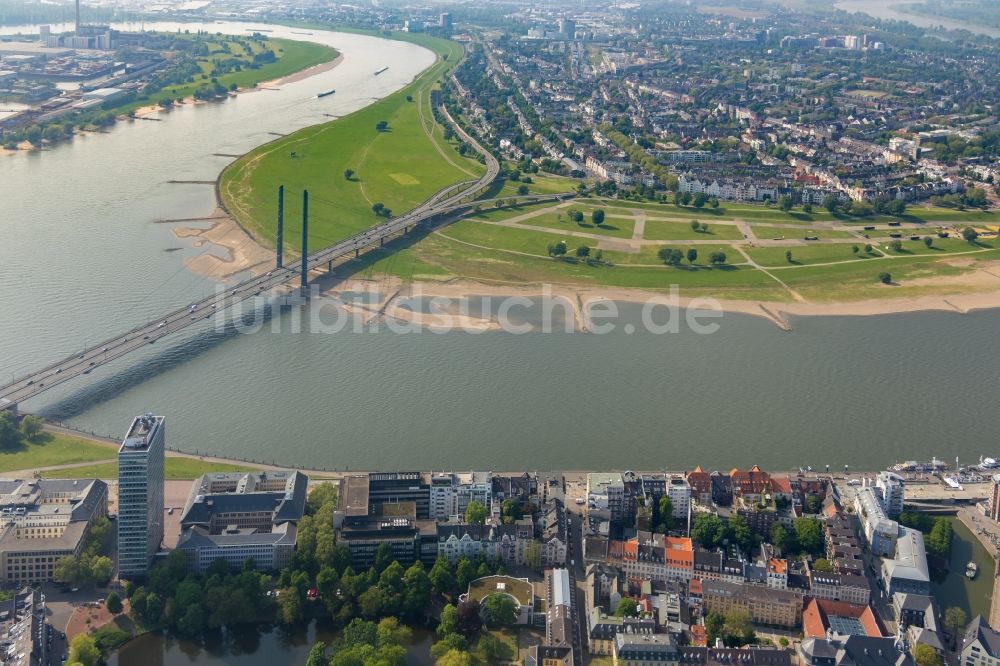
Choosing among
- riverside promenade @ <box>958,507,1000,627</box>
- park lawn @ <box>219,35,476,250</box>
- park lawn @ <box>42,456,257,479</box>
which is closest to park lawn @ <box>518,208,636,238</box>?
park lawn @ <box>219,35,476,250</box>

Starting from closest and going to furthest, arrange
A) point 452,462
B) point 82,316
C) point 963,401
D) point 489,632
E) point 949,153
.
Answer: point 489,632
point 452,462
point 963,401
point 82,316
point 949,153

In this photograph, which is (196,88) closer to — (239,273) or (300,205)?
(300,205)

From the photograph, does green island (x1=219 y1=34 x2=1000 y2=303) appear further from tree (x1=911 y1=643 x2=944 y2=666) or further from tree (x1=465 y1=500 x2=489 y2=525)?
tree (x1=911 y1=643 x2=944 y2=666)

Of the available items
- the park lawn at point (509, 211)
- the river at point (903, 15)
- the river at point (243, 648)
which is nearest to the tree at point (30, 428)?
the river at point (243, 648)

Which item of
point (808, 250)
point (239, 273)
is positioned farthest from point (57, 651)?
point (808, 250)

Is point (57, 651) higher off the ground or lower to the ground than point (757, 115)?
lower

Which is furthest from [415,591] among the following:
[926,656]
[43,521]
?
[926,656]

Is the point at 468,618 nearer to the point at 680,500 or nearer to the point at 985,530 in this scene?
the point at 680,500
